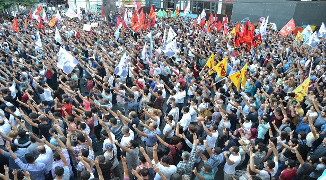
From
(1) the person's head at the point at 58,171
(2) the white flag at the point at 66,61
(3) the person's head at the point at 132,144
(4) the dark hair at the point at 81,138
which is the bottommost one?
(3) the person's head at the point at 132,144

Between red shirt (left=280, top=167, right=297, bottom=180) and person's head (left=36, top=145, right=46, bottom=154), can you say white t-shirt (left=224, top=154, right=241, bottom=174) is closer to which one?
red shirt (left=280, top=167, right=297, bottom=180)

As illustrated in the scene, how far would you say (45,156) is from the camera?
390cm

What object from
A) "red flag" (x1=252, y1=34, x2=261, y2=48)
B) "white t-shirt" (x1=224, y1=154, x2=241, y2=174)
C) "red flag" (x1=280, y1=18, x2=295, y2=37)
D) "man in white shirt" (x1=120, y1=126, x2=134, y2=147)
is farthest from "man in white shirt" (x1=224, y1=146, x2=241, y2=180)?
"red flag" (x1=280, y1=18, x2=295, y2=37)

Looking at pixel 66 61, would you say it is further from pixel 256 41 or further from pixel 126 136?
pixel 256 41

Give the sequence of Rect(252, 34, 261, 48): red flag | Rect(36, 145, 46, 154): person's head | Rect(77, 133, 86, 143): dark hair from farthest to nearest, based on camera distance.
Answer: Rect(252, 34, 261, 48): red flag < Rect(77, 133, 86, 143): dark hair < Rect(36, 145, 46, 154): person's head

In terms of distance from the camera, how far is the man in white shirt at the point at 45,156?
12.6 feet

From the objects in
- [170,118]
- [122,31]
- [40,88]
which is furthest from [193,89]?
[122,31]

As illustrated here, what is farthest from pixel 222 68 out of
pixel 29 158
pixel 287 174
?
pixel 29 158

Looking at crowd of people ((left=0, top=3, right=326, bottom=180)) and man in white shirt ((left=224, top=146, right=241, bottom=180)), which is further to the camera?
man in white shirt ((left=224, top=146, right=241, bottom=180))

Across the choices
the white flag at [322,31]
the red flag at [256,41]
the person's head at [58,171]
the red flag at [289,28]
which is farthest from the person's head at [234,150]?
the white flag at [322,31]

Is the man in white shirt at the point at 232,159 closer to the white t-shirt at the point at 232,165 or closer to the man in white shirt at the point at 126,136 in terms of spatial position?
the white t-shirt at the point at 232,165

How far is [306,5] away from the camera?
2023cm

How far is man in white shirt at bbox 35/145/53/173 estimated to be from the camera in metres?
3.83

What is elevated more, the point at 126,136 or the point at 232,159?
the point at 126,136
